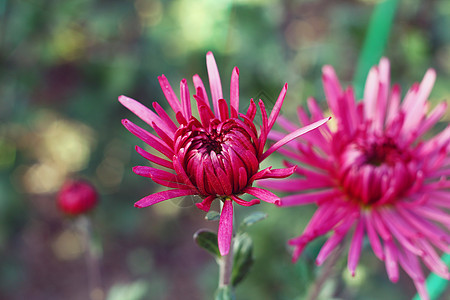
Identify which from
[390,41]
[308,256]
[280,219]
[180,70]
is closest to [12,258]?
[180,70]

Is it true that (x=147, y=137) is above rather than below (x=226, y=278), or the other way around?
above

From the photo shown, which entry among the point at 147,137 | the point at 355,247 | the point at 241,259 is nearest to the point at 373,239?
→ the point at 355,247

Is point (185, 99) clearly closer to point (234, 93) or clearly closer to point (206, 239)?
point (234, 93)

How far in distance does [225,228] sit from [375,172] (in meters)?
0.47

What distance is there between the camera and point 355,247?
0.85 m

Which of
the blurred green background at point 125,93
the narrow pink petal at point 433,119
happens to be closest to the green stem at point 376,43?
the blurred green background at point 125,93

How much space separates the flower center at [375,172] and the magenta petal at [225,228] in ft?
1.32

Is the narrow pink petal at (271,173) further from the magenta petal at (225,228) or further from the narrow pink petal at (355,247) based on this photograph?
the narrow pink petal at (355,247)

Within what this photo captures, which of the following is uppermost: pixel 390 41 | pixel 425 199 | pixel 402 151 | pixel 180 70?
pixel 180 70

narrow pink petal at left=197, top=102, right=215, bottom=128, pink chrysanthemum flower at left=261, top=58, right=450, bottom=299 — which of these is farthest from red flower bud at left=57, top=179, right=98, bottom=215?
narrow pink petal at left=197, top=102, right=215, bottom=128

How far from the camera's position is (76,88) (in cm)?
222

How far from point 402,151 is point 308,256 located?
1.07 feet

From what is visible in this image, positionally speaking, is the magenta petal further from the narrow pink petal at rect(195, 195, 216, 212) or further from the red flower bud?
the red flower bud

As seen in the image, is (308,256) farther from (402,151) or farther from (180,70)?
(180,70)
